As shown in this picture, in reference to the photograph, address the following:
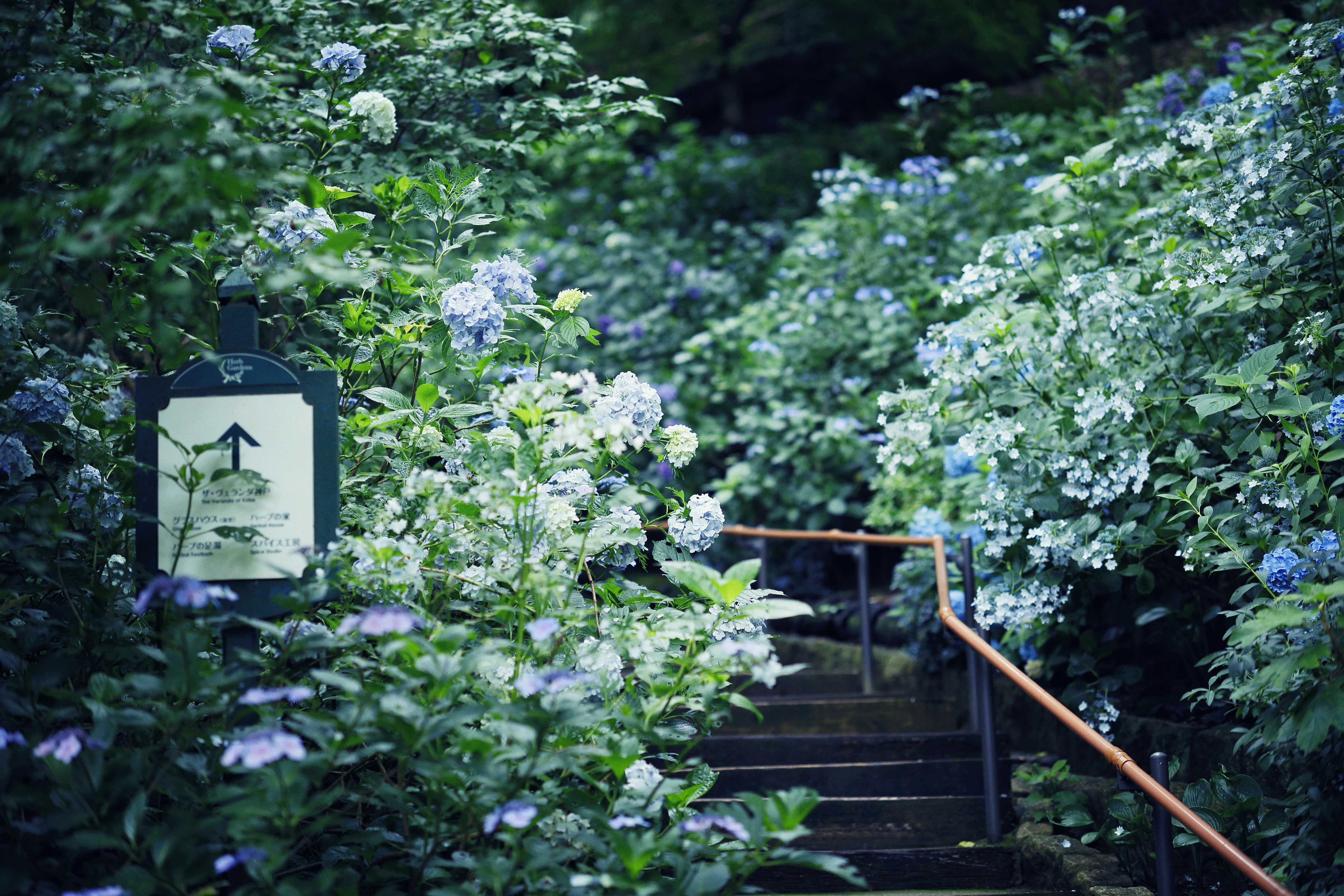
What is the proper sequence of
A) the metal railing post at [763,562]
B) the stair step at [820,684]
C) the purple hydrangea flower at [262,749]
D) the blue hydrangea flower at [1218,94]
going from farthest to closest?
the metal railing post at [763,562]
the stair step at [820,684]
the blue hydrangea flower at [1218,94]
the purple hydrangea flower at [262,749]

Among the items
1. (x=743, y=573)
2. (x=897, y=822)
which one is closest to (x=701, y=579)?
(x=743, y=573)

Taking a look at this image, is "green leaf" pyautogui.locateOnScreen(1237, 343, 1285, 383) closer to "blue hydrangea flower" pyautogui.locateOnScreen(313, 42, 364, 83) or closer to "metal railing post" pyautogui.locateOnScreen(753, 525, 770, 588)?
"blue hydrangea flower" pyautogui.locateOnScreen(313, 42, 364, 83)

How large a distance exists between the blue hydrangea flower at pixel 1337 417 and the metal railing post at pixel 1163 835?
77 cm

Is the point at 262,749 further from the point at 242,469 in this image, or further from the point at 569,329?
the point at 569,329

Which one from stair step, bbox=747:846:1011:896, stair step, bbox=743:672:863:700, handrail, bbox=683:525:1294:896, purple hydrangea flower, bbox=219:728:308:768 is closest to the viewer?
purple hydrangea flower, bbox=219:728:308:768

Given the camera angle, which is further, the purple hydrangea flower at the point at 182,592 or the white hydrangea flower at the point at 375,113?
the white hydrangea flower at the point at 375,113

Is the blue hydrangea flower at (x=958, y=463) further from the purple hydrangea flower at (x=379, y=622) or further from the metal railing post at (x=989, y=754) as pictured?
the purple hydrangea flower at (x=379, y=622)

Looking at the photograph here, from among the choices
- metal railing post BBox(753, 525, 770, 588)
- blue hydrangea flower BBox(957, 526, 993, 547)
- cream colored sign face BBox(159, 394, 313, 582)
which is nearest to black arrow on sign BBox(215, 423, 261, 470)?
cream colored sign face BBox(159, 394, 313, 582)

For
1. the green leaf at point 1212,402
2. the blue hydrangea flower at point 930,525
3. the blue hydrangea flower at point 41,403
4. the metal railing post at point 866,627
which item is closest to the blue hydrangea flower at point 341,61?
the blue hydrangea flower at point 41,403

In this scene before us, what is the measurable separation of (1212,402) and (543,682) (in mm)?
1819

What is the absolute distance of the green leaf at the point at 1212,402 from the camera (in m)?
2.32

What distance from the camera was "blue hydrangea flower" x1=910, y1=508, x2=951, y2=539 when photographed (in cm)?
375

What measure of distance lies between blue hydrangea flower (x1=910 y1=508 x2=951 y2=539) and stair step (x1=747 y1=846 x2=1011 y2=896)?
1233 mm

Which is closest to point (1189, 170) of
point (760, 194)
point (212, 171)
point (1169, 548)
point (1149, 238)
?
point (1149, 238)
